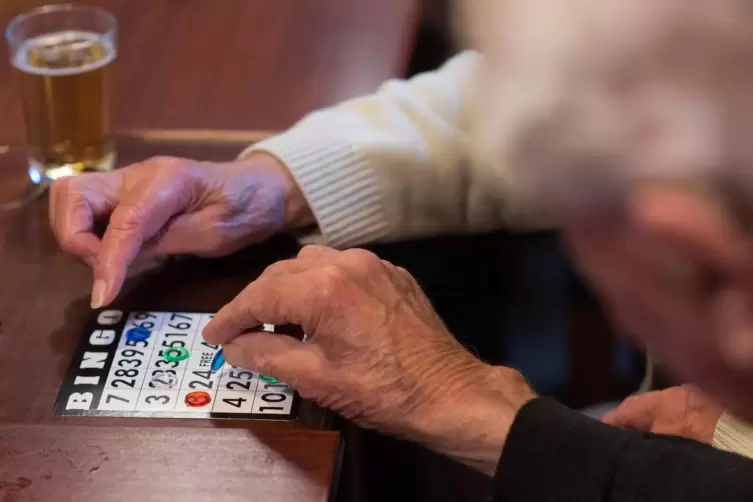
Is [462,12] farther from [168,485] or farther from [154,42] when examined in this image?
[154,42]

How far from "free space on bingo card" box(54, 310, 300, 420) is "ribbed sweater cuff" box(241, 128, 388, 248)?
0.63 feet

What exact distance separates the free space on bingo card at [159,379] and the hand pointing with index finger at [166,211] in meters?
0.04

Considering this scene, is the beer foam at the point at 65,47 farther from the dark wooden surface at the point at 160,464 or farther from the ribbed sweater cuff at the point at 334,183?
the dark wooden surface at the point at 160,464

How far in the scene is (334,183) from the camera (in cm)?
92

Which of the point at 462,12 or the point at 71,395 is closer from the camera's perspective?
the point at 462,12

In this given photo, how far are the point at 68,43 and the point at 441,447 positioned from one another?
568 mm

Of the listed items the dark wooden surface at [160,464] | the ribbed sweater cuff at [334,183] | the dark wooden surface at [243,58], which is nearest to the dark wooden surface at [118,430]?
the dark wooden surface at [160,464]

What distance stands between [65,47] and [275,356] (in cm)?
45

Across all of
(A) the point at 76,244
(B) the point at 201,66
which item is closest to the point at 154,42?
(B) the point at 201,66

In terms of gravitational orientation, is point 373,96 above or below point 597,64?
below

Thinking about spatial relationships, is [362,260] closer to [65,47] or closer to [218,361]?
[218,361]

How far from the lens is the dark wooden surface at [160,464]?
60cm

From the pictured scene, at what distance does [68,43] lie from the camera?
0.96 meters

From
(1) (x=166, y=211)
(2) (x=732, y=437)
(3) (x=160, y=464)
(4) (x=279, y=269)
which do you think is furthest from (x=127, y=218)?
(2) (x=732, y=437)
